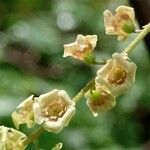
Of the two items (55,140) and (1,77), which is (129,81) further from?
(1,77)

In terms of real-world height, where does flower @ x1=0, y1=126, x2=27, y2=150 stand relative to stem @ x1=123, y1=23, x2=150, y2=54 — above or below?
below

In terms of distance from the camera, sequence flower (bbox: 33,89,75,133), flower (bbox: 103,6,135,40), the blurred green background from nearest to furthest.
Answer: flower (bbox: 33,89,75,133)
flower (bbox: 103,6,135,40)
the blurred green background

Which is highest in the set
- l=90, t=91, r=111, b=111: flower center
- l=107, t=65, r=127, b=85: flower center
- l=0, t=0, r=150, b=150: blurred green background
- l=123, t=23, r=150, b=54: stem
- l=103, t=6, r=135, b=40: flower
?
l=123, t=23, r=150, b=54: stem

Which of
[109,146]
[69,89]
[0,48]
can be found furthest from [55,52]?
[109,146]

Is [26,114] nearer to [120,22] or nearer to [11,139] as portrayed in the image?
[11,139]

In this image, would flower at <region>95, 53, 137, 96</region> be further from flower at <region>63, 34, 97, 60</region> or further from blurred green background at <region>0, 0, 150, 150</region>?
blurred green background at <region>0, 0, 150, 150</region>

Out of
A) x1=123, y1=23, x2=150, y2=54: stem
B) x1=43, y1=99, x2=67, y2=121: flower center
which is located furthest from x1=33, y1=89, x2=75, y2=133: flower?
x1=123, y1=23, x2=150, y2=54: stem

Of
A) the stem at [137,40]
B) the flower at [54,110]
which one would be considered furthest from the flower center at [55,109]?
the stem at [137,40]

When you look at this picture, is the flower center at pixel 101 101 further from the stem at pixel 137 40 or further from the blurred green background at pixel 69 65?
the blurred green background at pixel 69 65
